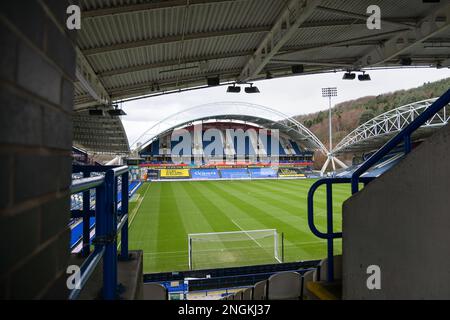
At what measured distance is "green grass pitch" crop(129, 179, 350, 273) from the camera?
38.6 ft

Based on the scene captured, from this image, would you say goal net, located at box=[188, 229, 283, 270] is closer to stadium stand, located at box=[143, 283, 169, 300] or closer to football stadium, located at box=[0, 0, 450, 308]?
football stadium, located at box=[0, 0, 450, 308]

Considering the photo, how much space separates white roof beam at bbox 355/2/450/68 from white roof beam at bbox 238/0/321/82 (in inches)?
122

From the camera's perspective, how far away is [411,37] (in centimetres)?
805

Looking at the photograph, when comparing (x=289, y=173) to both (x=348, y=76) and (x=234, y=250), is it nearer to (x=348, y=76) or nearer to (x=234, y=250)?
(x=234, y=250)

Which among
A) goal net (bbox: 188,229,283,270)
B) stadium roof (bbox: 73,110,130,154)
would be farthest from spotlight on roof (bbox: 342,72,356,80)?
stadium roof (bbox: 73,110,130,154)

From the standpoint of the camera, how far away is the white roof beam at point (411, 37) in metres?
6.92

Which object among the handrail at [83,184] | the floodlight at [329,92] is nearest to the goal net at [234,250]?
the handrail at [83,184]

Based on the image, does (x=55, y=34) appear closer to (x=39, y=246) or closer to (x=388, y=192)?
(x=39, y=246)

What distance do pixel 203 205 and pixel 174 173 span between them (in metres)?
27.5

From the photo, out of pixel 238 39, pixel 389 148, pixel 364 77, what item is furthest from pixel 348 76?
pixel 389 148

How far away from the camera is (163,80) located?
10.6 metres

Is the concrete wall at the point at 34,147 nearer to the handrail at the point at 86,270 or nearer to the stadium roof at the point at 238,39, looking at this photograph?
the handrail at the point at 86,270

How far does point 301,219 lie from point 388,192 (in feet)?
53.5
